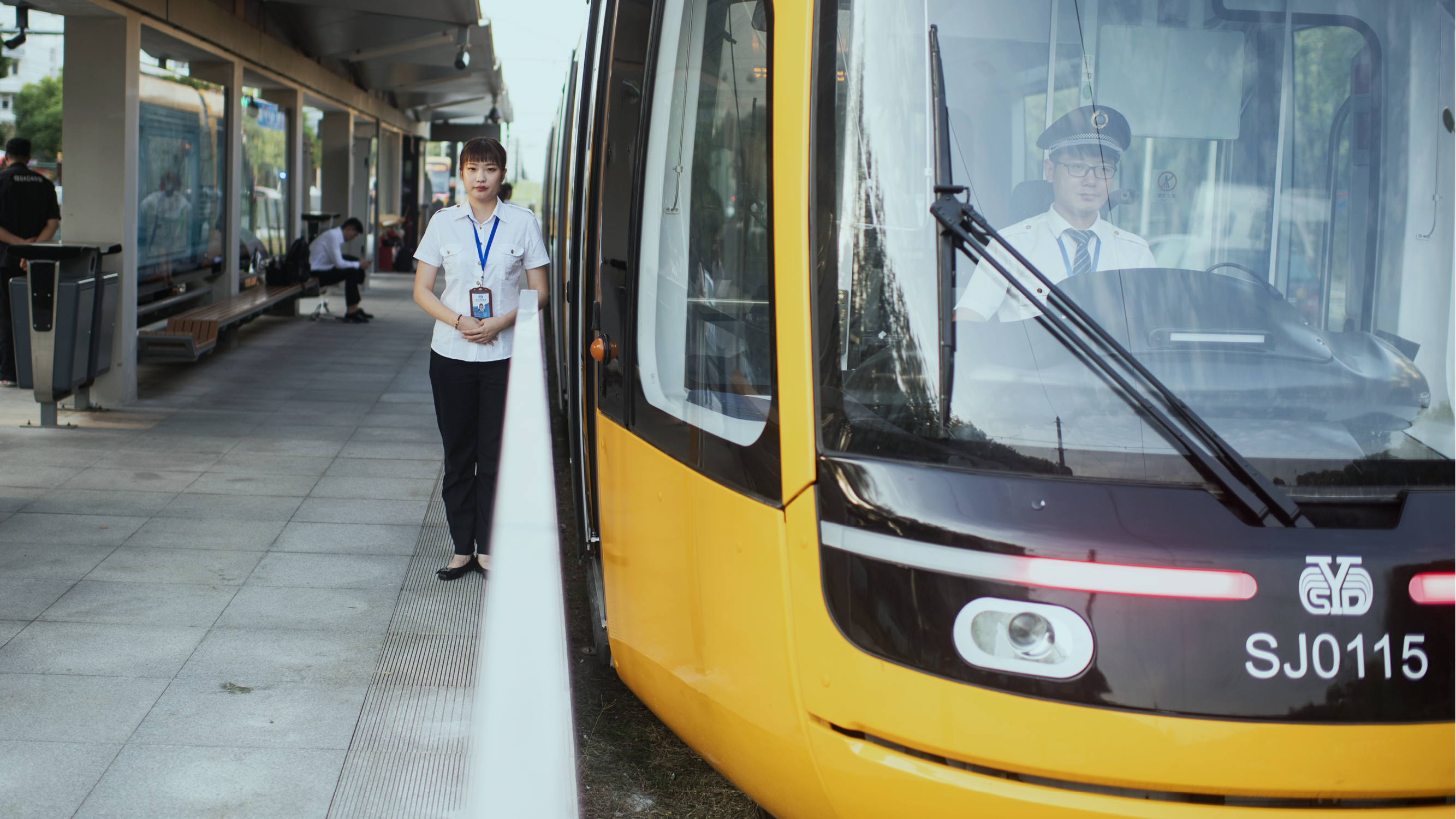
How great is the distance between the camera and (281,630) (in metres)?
4.58

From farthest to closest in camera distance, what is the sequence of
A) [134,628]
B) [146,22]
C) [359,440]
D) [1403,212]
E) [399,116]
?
[399,116] < [146,22] < [359,440] < [134,628] < [1403,212]

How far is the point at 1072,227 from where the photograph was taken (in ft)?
8.54

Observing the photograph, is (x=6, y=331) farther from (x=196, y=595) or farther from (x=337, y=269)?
(x=337, y=269)

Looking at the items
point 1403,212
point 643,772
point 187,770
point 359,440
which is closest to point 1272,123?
point 1403,212

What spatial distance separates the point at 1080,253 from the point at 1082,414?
1.17ft

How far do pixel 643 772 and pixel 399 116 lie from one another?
25073 mm

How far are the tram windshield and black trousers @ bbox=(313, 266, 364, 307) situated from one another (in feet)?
48.3

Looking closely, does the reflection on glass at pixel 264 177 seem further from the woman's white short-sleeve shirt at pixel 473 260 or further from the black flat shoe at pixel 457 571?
the woman's white short-sleeve shirt at pixel 473 260

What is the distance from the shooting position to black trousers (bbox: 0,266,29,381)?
9.15 meters

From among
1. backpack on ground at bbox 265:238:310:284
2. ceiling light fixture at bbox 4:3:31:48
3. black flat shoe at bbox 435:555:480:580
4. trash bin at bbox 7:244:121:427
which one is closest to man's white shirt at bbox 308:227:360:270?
backpack on ground at bbox 265:238:310:284

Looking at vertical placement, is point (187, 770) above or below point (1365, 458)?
below

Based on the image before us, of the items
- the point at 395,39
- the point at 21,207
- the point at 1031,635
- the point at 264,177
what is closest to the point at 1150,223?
the point at 1031,635

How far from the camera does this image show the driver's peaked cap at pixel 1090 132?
8.71 ft

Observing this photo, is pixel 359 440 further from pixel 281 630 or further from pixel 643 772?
pixel 643 772
